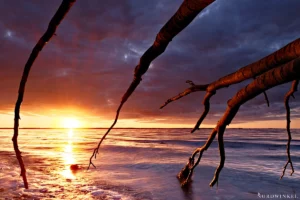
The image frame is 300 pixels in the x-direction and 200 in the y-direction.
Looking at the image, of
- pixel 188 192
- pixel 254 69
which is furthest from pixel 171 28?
pixel 188 192

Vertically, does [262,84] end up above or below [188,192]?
above

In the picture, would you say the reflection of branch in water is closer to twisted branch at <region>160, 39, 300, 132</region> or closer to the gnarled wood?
twisted branch at <region>160, 39, 300, 132</region>

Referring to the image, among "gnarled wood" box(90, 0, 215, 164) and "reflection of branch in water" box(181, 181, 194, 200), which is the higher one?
"gnarled wood" box(90, 0, 215, 164)

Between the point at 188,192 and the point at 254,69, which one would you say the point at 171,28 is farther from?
the point at 188,192

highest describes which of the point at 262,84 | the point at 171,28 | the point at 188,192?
the point at 171,28

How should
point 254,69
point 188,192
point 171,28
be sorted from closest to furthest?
1. point 171,28
2. point 254,69
3. point 188,192

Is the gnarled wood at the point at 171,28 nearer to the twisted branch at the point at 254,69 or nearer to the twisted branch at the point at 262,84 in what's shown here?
the twisted branch at the point at 262,84

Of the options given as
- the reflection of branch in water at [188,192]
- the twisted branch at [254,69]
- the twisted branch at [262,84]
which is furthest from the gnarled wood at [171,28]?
the reflection of branch in water at [188,192]

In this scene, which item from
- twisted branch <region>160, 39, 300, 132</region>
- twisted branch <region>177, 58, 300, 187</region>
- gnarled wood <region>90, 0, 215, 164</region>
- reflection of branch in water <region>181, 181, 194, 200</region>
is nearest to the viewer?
gnarled wood <region>90, 0, 215, 164</region>

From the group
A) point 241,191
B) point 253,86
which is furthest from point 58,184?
point 253,86

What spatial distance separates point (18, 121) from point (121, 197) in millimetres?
8297

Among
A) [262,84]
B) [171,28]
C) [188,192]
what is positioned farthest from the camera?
[188,192]

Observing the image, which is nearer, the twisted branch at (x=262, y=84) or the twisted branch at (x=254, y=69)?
the twisted branch at (x=262, y=84)

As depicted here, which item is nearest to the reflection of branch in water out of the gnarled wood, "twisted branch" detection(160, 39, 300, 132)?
"twisted branch" detection(160, 39, 300, 132)
